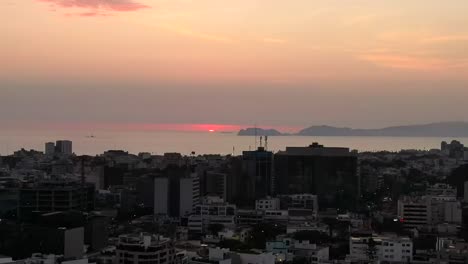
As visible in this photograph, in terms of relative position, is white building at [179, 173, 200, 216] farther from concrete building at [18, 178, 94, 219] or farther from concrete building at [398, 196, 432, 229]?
concrete building at [398, 196, 432, 229]

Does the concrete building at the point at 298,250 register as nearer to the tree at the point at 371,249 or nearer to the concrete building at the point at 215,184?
the tree at the point at 371,249

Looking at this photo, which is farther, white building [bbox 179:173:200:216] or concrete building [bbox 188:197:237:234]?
white building [bbox 179:173:200:216]

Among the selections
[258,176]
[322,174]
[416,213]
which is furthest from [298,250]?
[258,176]

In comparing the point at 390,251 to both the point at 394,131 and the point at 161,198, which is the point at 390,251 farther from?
the point at 394,131

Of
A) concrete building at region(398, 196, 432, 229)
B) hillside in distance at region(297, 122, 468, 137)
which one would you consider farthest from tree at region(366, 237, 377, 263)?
hillside in distance at region(297, 122, 468, 137)

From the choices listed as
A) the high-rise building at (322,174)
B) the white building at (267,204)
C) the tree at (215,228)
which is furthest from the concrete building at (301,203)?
the tree at (215,228)

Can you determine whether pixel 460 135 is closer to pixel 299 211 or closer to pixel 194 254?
pixel 299 211
